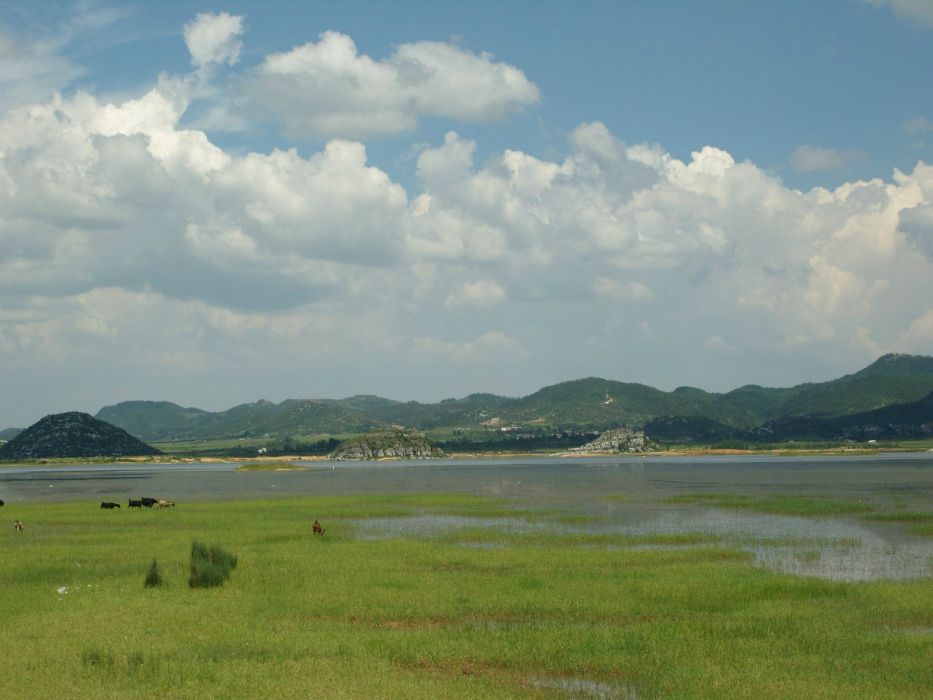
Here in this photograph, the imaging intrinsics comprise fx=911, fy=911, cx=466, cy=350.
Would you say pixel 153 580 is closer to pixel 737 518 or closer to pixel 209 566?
pixel 209 566

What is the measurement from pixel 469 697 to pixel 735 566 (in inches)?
889

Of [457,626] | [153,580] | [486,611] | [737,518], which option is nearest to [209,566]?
[153,580]

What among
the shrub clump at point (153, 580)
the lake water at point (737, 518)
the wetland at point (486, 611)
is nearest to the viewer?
the wetland at point (486, 611)

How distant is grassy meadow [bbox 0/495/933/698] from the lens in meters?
22.7

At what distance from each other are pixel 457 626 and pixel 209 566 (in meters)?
13.1

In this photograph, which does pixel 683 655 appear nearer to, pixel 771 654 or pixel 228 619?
pixel 771 654

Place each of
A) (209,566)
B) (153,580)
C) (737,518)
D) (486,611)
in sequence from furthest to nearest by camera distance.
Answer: (737,518) → (209,566) → (153,580) → (486,611)

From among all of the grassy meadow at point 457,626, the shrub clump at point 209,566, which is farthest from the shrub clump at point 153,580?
the shrub clump at point 209,566

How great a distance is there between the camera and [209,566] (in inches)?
1480

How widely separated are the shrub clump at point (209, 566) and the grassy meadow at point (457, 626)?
706mm

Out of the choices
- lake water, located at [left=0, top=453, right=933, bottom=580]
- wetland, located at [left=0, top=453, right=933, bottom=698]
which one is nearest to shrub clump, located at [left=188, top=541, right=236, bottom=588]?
wetland, located at [left=0, top=453, right=933, bottom=698]

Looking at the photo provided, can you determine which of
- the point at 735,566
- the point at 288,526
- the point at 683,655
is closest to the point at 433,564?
the point at 735,566

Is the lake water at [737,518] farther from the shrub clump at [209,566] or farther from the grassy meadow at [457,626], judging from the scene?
the shrub clump at [209,566]

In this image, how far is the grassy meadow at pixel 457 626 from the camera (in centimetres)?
2272
